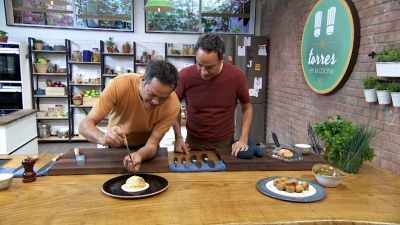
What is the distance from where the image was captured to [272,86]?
477 centimetres

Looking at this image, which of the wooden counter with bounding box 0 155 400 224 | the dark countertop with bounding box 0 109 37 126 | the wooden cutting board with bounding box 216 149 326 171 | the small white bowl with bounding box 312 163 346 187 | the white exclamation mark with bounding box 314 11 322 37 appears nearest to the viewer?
the wooden counter with bounding box 0 155 400 224

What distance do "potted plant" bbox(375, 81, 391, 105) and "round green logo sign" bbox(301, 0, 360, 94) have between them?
0.53 meters

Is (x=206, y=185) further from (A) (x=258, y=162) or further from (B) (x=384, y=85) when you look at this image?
(B) (x=384, y=85)

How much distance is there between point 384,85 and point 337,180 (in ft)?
3.34

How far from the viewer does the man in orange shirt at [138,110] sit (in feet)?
5.15

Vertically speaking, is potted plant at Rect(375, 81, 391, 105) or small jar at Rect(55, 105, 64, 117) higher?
potted plant at Rect(375, 81, 391, 105)

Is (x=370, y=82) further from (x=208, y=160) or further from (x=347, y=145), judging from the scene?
(x=208, y=160)

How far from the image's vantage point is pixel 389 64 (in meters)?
1.92

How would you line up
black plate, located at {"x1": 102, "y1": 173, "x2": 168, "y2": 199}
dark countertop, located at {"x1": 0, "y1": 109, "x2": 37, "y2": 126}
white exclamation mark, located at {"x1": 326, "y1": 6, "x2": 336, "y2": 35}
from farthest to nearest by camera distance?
dark countertop, located at {"x1": 0, "y1": 109, "x2": 37, "y2": 126}
white exclamation mark, located at {"x1": 326, "y1": 6, "x2": 336, "y2": 35}
black plate, located at {"x1": 102, "y1": 173, "x2": 168, "y2": 199}

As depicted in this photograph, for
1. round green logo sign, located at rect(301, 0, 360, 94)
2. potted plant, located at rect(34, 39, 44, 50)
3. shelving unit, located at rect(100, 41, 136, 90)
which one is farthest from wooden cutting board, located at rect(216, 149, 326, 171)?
potted plant, located at rect(34, 39, 44, 50)

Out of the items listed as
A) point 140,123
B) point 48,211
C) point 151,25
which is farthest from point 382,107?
point 151,25

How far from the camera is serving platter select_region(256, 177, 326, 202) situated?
1.29m

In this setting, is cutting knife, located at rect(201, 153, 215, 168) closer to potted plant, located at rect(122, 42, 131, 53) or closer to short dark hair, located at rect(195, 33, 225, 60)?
short dark hair, located at rect(195, 33, 225, 60)

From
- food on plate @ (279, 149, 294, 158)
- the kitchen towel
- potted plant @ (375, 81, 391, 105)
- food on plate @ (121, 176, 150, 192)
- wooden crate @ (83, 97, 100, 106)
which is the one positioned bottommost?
wooden crate @ (83, 97, 100, 106)
